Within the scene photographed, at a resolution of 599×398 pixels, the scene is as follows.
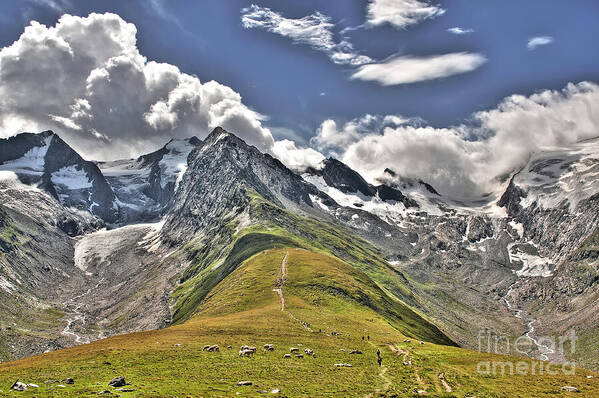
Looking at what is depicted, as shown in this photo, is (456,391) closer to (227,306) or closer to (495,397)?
(495,397)

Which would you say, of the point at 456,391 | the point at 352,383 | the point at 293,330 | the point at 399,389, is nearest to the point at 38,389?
the point at 352,383

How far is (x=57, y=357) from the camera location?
67.6 m

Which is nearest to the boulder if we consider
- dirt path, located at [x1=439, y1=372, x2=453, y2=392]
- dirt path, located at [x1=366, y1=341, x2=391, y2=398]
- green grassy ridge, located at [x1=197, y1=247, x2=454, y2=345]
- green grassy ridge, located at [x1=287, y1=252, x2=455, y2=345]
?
dirt path, located at [x1=366, y1=341, x2=391, y2=398]

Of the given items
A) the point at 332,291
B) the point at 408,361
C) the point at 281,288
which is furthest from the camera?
the point at 332,291

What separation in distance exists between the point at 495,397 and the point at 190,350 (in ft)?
149

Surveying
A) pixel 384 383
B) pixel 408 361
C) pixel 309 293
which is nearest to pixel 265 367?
pixel 384 383

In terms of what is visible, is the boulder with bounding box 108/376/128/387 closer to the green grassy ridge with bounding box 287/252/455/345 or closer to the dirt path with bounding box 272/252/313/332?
the dirt path with bounding box 272/252/313/332

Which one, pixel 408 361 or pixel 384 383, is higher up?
pixel 384 383

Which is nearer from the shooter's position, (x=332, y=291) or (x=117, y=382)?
(x=117, y=382)

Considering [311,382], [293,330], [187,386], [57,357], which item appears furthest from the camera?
[293,330]

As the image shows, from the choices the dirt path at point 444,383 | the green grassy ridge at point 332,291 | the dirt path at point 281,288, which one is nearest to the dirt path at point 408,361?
the dirt path at point 444,383

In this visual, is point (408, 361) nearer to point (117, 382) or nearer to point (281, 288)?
point (117, 382)

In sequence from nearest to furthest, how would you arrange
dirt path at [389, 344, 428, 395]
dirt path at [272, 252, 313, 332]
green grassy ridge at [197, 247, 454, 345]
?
dirt path at [389, 344, 428, 395], dirt path at [272, 252, 313, 332], green grassy ridge at [197, 247, 454, 345]

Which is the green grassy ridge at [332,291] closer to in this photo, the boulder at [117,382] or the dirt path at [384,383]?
the dirt path at [384,383]
